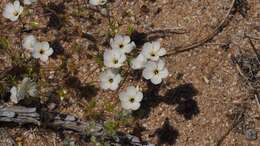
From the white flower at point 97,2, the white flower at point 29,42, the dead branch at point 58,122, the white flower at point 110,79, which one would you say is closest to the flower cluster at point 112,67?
the white flower at point 110,79

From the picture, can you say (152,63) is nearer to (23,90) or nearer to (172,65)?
(172,65)

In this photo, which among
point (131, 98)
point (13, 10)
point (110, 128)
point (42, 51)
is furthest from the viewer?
point (13, 10)

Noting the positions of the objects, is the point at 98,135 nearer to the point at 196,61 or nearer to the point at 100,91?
the point at 100,91

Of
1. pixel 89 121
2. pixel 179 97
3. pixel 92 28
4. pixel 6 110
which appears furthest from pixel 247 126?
pixel 6 110

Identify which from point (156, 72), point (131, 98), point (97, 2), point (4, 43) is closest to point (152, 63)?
point (156, 72)

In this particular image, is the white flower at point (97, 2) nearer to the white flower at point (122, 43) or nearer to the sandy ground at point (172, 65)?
the sandy ground at point (172, 65)

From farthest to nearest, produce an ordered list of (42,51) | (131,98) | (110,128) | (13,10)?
(13,10), (42,51), (131,98), (110,128)
